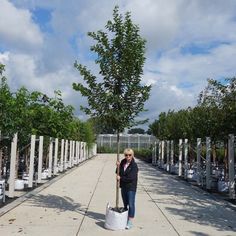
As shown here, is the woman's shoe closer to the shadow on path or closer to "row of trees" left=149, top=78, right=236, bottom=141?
the shadow on path

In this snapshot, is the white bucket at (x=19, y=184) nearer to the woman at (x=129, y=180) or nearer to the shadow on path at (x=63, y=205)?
the shadow on path at (x=63, y=205)

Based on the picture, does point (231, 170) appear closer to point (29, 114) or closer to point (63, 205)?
point (63, 205)

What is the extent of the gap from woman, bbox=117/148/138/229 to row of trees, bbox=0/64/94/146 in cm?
468

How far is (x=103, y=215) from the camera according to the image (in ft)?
35.7

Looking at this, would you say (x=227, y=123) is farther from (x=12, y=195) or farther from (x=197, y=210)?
(x=12, y=195)

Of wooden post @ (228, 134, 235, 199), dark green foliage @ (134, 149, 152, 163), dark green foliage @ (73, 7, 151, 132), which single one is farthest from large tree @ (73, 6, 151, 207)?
dark green foliage @ (134, 149, 152, 163)

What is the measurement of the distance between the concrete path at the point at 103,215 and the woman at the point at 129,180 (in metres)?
0.42

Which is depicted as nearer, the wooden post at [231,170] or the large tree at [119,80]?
the large tree at [119,80]

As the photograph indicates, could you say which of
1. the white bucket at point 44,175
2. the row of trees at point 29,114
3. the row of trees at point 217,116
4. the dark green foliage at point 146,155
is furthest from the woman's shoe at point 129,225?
the dark green foliage at point 146,155

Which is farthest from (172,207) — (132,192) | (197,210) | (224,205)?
(132,192)

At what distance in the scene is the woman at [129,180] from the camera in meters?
9.31

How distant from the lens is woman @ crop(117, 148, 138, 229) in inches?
367

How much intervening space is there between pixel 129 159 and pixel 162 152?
26.9m

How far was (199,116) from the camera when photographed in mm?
24328
